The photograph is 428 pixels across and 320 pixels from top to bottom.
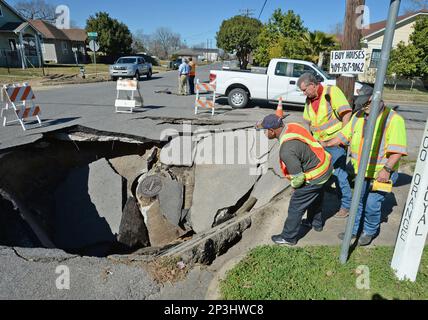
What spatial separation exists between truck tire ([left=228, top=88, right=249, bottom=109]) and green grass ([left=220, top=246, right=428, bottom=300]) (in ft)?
28.6

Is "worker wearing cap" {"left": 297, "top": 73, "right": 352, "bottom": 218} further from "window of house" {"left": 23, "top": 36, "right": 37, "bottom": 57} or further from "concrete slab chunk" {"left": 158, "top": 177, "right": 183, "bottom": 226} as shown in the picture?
"window of house" {"left": 23, "top": 36, "right": 37, "bottom": 57}

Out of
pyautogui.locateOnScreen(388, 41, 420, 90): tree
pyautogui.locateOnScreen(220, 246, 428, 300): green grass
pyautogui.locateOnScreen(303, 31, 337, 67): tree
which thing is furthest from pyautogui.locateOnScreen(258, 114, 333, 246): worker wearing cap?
pyautogui.locateOnScreen(388, 41, 420, 90): tree

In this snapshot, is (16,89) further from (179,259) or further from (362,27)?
(362,27)

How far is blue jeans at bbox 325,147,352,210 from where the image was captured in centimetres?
426

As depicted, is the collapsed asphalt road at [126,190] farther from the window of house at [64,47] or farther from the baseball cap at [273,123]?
the window of house at [64,47]

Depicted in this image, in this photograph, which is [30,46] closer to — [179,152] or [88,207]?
[88,207]

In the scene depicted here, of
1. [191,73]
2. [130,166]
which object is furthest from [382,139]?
[191,73]

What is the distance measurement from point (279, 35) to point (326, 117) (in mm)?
27556

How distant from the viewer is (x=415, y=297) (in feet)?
9.45

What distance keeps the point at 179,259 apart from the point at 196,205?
2.31m

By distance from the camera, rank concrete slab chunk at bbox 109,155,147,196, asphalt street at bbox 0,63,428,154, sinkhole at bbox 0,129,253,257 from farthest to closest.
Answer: asphalt street at bbox 0,63,428,154, concrete slab chunk at bbox 109,155,147,196, sinkhole at bbox 0,129,253,257

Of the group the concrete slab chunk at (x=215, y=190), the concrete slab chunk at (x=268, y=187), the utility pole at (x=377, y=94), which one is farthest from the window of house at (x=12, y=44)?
the utility pole at (x=377, y=94)

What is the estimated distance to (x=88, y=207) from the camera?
690 cm

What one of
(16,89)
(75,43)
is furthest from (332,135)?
(75,43)
